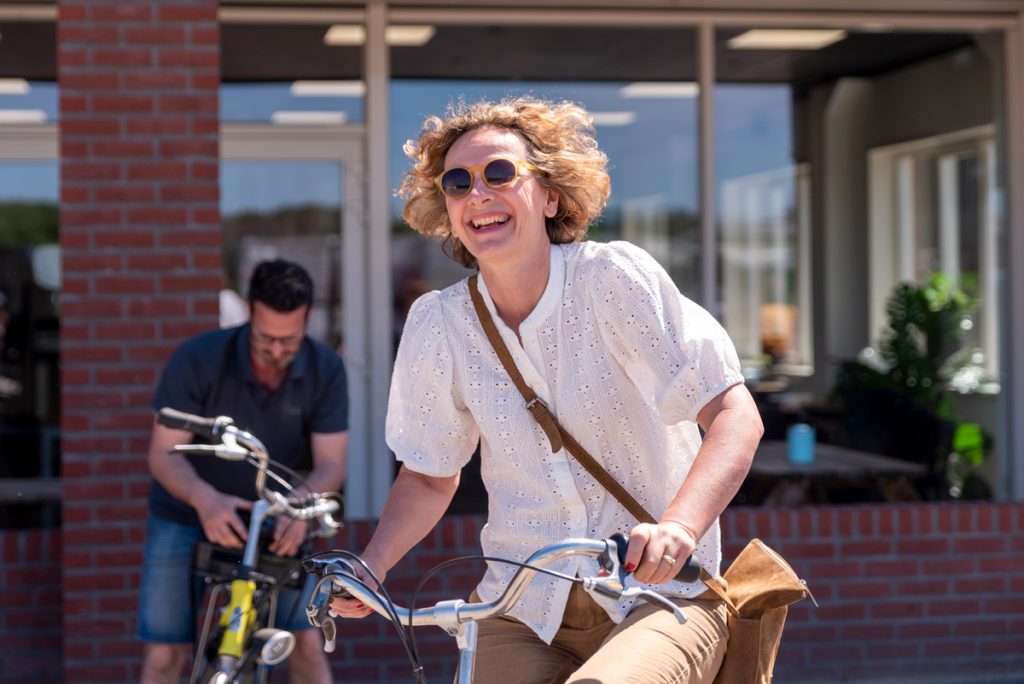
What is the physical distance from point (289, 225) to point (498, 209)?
17.7 ft

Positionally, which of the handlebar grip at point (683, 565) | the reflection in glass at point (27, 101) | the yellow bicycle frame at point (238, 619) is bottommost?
the yellow bicycle frame at point (238, 619)

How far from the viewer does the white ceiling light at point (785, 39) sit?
7.45m

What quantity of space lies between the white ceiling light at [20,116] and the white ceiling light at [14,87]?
15cm

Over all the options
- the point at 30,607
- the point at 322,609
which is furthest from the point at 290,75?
the point at 322,609

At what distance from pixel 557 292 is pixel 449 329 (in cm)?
25

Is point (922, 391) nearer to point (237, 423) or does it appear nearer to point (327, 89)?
point (327, 89)

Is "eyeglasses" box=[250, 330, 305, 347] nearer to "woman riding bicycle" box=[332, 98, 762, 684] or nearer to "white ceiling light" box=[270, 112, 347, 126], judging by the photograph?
"woman riding bicycle" box=[332, 98, 762, 684]

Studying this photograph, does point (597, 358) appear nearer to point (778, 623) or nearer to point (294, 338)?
point (778, 623)

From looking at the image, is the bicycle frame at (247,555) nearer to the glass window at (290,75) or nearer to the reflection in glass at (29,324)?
the reflection in glass at (29,324)

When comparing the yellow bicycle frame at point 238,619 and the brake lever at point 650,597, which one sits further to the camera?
the yellow bicycle frame at point 238,619

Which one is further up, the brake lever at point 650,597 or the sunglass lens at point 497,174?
the sunglass lens at point 497,174

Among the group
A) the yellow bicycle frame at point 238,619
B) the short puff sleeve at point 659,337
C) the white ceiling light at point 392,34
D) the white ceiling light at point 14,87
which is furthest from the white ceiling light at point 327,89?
the short puff sleeve at point 659,337

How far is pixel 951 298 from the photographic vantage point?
7.84 metres

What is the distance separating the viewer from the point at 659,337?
9.73 feet
